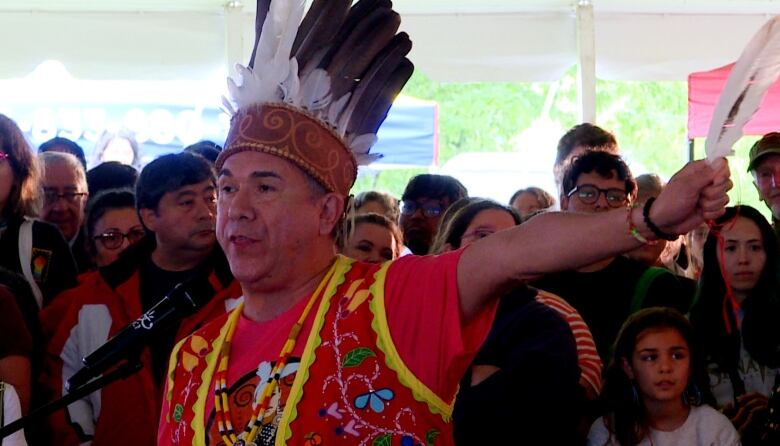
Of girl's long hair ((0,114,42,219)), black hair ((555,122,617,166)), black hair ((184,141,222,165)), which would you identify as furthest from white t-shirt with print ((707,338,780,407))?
girl's long hair ((0,114,42,219))

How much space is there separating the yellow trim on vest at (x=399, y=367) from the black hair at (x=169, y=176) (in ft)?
5.75

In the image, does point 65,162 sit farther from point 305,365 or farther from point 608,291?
point 305,365

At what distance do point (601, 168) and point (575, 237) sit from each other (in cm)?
207

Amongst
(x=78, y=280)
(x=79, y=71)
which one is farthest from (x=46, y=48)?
(x=78, y=280)

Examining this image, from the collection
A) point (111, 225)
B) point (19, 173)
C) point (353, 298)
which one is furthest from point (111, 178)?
point (353, 298)

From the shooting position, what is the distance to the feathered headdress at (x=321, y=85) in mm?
2566

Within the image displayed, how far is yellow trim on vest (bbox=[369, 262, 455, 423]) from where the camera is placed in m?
2.29

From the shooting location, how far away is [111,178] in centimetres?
537

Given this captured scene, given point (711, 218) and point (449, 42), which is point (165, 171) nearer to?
point (711, 218)

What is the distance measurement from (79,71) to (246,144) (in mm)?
5084

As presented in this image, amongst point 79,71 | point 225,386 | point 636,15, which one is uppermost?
point 636,15

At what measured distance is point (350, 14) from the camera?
2678 millimetres

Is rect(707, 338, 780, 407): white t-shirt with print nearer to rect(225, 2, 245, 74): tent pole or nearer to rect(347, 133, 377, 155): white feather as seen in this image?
rect(347, 133, 377, 155): white feather

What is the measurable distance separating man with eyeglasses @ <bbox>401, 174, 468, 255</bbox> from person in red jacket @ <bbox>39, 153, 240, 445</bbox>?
135 cm
